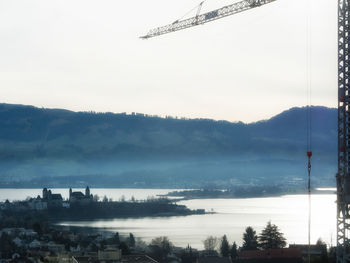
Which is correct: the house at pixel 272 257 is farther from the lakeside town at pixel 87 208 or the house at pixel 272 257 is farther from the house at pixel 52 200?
the house at pixel 52 200

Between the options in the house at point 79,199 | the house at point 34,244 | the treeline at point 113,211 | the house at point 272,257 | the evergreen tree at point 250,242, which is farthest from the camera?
the house at point 79,199

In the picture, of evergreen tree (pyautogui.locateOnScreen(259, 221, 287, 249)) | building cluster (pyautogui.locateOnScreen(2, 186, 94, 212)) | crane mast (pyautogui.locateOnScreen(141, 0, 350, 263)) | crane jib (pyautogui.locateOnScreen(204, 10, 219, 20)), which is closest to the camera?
crane mast (pyautogui.locateOnScreen(141, 0, 350, 263))

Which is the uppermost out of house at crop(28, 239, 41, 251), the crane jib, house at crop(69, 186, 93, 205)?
the crane jib

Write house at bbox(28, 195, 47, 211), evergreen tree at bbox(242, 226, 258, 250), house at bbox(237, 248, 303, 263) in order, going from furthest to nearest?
house at bbox(28, 195, 47, 211)
evergreen tree at bbox(242, 226, 258, 250)
house at bbox(237, 248, 303, 263)

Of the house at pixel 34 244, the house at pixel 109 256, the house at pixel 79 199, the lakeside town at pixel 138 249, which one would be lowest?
the house at pixel 34 244

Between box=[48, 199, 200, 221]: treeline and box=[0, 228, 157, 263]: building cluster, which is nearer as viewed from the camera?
box=[0, 228, 157, 263]: building cluster

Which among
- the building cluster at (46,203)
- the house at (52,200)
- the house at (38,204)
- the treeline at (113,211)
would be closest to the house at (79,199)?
the building cluster at (46,203)

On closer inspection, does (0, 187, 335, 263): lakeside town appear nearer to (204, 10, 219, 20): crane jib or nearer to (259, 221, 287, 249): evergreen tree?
(259, 221, 287, 249): evergreen tree

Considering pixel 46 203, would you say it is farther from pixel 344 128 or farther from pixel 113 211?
pixel 344 128

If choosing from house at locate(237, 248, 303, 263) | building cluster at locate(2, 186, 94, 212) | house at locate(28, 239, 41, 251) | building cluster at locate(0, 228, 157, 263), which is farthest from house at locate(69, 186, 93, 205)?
house at locate(237, 248, 303, 263)

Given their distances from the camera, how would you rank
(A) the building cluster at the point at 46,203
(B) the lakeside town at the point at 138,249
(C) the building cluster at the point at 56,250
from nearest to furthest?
(C) the building cluster at the point at 56,250
(B) the lakeside town at the point at 138,249
(A) the building cluster at the point at 46,203

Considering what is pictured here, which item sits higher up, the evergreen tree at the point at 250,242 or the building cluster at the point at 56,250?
the evergreen tree at the point at 250,242

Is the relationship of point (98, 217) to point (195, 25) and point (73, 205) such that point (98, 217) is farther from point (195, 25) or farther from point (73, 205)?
point (195, 25)

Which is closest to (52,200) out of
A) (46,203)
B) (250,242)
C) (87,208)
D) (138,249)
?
(46,203)
